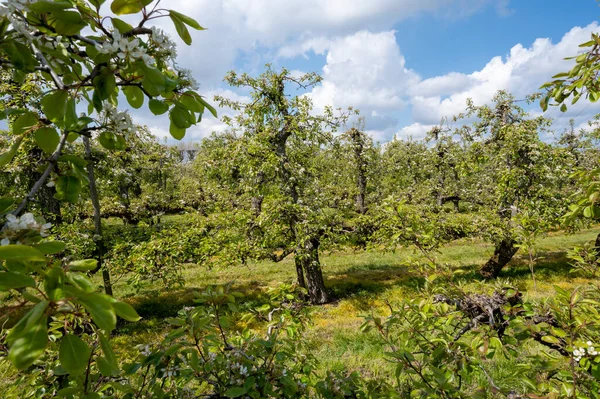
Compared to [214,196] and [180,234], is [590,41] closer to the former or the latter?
[180,234]

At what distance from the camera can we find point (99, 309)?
82 centimetres

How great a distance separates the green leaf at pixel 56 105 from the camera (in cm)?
133

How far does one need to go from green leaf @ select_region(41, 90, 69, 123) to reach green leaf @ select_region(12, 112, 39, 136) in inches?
10.0

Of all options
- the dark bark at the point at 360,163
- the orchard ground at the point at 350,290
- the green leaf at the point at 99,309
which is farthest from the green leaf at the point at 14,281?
the dark bark at the point at 360,163

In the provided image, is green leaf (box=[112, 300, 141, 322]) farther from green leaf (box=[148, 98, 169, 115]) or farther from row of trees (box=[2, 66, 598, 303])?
row of trees (box=[2, 66, 598, 303])

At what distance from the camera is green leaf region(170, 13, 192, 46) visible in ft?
4.63

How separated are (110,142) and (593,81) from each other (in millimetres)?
3704

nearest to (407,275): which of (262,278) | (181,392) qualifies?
(262,278)

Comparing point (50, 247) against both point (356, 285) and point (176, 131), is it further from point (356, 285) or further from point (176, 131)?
point (356, 285)

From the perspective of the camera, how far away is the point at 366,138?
24.1m

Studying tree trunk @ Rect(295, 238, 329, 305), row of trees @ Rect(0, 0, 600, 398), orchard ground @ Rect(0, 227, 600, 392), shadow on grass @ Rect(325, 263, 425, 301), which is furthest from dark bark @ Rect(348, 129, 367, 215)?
tree trunk @ Rect(295, 238, 329, 305)

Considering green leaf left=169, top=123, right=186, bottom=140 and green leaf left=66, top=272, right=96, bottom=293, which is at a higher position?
green leaf left=169, top=123, right=186, bottom=140

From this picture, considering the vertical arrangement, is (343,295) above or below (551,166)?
below

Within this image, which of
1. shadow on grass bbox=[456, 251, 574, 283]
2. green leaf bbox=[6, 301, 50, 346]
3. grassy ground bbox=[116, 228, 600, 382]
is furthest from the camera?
shadow on grass bbox=[456, 251, 574, 283]
